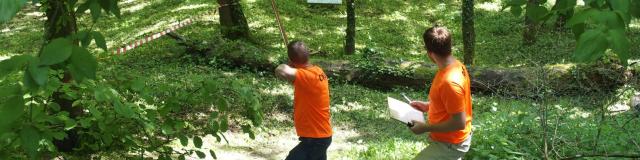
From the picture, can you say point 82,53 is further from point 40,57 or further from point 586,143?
point 586,143

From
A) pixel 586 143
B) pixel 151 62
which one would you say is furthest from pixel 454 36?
pixel 586 143

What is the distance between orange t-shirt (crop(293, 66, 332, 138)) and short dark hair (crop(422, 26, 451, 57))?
1217 millimetres

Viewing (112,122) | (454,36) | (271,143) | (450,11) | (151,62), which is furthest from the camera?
(450,11)

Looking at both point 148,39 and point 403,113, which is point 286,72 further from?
point 148,39

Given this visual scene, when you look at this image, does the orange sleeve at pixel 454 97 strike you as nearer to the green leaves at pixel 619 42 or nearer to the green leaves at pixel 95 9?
the green leaves at pixel 619 42

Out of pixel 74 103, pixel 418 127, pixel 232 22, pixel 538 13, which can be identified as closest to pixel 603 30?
pixel 538 13

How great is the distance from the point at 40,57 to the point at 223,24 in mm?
12199

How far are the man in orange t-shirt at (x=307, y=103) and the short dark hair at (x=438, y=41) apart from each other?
1227 millimetres

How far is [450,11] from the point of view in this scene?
55.6ft

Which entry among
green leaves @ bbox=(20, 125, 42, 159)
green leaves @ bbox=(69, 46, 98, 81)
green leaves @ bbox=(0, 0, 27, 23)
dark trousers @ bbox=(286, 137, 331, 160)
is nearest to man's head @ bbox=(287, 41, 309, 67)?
dark trousers @ bbox=(286, 137, 331, 160)

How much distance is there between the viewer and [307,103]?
448 cm

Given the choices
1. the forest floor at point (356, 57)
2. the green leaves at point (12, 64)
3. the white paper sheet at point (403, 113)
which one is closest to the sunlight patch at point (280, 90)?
the forest floor at point (356, 57)

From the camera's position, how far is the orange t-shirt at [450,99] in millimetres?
3262

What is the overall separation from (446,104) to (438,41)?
0.37 metres
